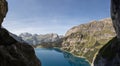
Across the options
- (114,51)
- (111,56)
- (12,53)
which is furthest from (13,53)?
(114,51)

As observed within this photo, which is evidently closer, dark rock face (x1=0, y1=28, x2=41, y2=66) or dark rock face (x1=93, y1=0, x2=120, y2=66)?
dark rock face (x1=0, y1=28, x2=41, y2=66)

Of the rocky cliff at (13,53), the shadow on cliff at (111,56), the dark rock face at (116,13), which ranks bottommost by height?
the shadow on cliff at (111,56)

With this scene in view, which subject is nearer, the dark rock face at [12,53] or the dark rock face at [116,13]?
the dark rock face at [12,53]

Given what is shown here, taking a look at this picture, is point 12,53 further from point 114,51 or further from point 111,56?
point 114,51

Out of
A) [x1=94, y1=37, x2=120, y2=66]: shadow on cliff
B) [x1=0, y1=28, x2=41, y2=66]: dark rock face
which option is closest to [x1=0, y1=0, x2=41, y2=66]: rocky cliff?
[x1=0, y1=28, x2=41, y2=66]: dark rock face

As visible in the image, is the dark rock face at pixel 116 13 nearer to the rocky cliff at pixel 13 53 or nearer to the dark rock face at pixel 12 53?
the rocky cliff at pixel 13 53

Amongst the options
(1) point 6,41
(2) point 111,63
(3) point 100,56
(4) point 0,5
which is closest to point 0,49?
(1) point 6,41

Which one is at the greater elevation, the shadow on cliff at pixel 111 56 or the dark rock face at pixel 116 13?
the dark rock face at pixel 116 13

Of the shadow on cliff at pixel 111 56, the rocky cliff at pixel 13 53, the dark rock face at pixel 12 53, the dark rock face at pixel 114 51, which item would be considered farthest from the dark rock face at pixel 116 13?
the dark rock face at pixel 12 53

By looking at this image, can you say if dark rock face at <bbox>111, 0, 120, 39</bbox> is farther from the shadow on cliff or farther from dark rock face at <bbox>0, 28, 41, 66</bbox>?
dark rock face at <bbox>0, 28, 41, 66</bbox>

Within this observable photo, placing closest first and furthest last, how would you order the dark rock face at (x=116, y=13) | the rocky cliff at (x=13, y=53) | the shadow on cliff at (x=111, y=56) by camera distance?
the rocky cliff at (x=13, y=53) → the dark rock face at (x=116, y=13) → the shadow on cliff at (x=111, y=56)

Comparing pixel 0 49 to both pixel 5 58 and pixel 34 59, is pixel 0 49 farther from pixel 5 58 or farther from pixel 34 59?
pixel 34 59

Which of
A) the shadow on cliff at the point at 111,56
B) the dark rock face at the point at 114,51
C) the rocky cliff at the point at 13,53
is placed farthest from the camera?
the shadow on cliff at the point at 111,56
